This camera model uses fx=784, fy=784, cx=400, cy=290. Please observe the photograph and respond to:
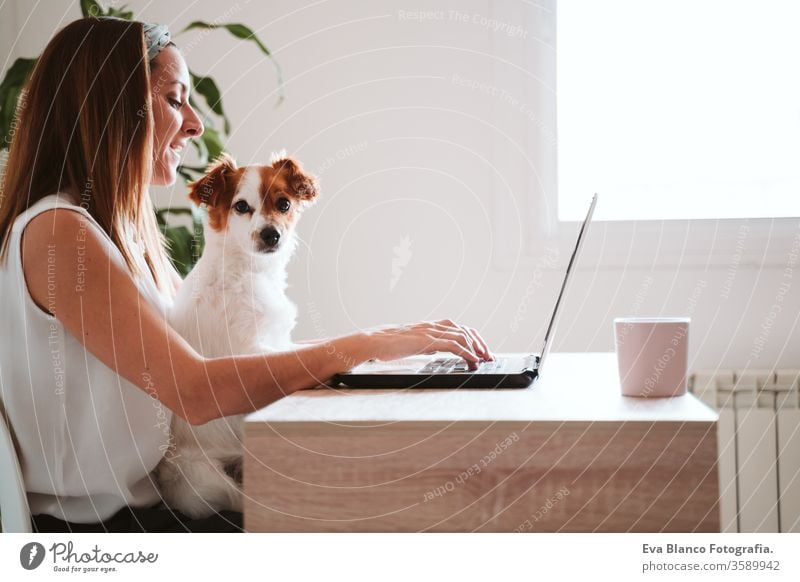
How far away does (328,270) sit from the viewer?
1.78m

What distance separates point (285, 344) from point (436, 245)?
0.86m

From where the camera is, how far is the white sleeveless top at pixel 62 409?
83 cm

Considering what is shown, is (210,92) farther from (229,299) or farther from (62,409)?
(62,409)

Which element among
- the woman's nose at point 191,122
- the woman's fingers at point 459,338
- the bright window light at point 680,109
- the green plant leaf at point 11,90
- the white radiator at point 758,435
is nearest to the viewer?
the woman's fingers at point 459,338

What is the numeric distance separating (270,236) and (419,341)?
28 cm

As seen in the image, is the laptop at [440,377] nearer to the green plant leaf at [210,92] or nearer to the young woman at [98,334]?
the young woman at [98,334]

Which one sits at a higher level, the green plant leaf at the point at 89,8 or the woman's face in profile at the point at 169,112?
the green plant leaf at the point at 89,8

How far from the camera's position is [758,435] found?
5.31 ft

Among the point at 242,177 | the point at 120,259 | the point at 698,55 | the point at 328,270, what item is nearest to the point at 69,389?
the point at 120,259

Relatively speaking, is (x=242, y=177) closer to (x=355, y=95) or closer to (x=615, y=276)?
(x=355, y=95)

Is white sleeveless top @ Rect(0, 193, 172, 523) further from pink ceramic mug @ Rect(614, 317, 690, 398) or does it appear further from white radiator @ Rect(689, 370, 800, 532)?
white radiator @ Rect(689, 370, 800, 532)

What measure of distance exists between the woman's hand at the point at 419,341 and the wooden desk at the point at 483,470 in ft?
0.52

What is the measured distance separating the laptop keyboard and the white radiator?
0.86 metres

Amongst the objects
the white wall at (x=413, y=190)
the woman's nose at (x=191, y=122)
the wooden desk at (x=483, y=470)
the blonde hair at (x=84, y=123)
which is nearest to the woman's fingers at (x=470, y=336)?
the wooden desk at (x=483, y=470)
